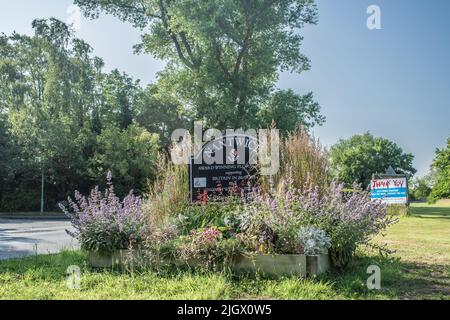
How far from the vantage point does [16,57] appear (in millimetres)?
33000

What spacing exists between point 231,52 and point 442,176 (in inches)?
1104

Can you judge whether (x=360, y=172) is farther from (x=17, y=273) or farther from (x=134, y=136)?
(x=17, y=273)

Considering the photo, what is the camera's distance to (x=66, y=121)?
27.4 meters

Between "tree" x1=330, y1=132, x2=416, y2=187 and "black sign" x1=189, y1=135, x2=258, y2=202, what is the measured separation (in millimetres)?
53082

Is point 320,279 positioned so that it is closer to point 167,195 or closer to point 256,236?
point 256,236

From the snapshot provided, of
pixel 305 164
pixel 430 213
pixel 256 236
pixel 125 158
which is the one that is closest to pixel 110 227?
pixel 256 236

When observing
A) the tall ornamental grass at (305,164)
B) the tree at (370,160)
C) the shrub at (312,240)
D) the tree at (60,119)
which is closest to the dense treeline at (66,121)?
the tree at (60,119)

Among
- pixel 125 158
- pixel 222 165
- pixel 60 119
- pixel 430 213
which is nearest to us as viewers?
pixel 222 165

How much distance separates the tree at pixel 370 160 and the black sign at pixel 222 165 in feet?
174

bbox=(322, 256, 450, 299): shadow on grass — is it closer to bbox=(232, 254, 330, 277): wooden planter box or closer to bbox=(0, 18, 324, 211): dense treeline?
bbox=(232, 254, 330, 277): wooden planter box

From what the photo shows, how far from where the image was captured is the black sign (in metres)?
8.41

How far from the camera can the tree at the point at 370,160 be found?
61250 mm

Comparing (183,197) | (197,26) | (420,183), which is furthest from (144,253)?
(420,183)

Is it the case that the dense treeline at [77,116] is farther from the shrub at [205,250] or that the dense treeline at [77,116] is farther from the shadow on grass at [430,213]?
the shrub at [205,250]
